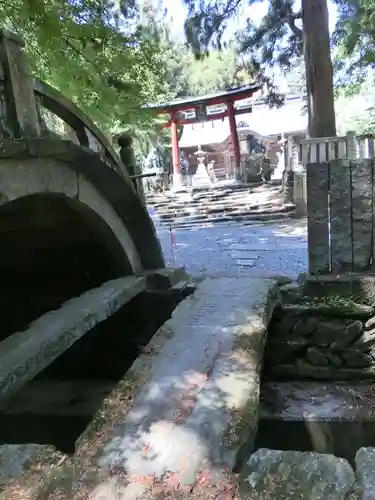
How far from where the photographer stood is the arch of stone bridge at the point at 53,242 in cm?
371

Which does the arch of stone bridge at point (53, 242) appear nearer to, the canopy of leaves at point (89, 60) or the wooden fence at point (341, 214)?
the canopy of leaves at point (89, 60)

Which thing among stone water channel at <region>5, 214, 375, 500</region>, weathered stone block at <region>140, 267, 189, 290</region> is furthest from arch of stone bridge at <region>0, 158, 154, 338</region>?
stone water channel at <region>5, 214, 375, 500</region>

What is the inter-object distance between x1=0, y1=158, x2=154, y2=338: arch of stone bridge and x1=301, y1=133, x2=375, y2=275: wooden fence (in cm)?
199

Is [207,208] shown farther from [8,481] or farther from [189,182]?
[8,481]

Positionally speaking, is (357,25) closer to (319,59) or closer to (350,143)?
(319,59)

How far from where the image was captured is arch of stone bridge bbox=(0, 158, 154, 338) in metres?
3.71

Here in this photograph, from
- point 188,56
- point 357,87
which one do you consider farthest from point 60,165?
point 188,56

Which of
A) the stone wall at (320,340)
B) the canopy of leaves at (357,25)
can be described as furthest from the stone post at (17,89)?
the canopy of leaves at (357,25)

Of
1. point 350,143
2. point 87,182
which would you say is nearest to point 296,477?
point 87,182

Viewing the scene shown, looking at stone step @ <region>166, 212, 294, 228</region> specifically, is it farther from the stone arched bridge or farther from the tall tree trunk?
the stone arched bridge

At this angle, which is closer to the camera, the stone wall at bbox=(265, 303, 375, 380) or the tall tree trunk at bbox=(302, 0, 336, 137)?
the stone wall at bbox=(265, 303, 375, 380)

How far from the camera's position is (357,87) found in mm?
14453

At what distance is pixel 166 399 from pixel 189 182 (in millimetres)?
17252

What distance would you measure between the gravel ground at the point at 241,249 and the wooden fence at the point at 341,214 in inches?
43.1
